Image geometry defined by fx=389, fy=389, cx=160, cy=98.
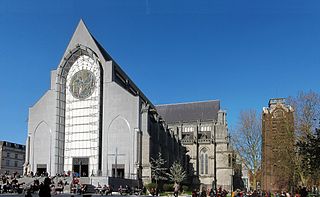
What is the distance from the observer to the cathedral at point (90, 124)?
67250mm

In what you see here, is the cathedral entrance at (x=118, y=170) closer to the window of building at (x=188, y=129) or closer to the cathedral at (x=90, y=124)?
the cathedral at (x=90, y=124)

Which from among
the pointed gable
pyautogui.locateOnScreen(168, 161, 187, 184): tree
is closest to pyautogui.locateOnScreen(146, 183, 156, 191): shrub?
pyautogui.locateOnScreen(168, 161, 187, 184): tree

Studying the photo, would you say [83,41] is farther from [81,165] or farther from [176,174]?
[176,174]

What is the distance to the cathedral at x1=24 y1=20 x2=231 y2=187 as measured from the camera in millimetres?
67250

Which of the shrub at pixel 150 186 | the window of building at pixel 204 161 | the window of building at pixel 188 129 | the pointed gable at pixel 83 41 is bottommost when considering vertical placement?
the shrub at pixel 150 186

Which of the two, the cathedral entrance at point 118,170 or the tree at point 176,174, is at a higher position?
the cathedral entrance at point 118,170

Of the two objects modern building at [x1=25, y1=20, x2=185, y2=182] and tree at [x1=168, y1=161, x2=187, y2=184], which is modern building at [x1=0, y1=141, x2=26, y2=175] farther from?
tree at [x1=168, y1=161, x2=187, y2=184]

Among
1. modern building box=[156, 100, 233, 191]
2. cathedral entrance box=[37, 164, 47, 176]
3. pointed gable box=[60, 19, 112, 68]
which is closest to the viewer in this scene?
cathedral entrance box=[37, 164, 47, 176]

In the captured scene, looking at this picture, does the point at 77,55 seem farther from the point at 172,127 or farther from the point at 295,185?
the point at 295,185

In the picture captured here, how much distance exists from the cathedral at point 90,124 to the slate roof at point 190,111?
28308 millimetres

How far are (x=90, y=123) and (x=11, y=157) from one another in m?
54.3

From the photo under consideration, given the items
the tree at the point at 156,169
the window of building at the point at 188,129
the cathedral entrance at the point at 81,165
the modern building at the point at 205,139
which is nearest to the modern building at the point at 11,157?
the cathedral entrance at the point at 81,165

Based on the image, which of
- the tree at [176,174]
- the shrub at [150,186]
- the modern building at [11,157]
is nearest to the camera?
the shrub at [150,186]

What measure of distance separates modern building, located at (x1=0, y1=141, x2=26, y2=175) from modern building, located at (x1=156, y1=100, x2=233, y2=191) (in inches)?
1840
